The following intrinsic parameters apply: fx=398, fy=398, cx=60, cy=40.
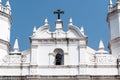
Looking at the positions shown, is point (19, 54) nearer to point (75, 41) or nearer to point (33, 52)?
point (33, 52)

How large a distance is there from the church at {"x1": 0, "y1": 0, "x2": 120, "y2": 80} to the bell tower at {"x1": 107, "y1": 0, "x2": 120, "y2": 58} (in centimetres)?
122

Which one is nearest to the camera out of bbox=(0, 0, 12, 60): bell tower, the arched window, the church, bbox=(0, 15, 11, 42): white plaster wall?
the church

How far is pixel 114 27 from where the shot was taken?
35375mm

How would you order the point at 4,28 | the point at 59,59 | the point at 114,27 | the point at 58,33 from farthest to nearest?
1. the point at 114,27
2. the point at 4,28
3. the point at 58,33
4. the point at 59,59

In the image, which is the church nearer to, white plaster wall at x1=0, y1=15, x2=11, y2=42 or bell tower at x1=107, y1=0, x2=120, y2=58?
bell tower at x1=107, y1=0, x2=120, y2=58

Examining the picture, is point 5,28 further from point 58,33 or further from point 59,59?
point 59,59

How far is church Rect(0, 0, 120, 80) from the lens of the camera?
31062 mm

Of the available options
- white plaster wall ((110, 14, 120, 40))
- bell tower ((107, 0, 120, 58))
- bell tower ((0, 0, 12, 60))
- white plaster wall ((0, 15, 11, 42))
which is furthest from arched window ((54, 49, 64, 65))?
white plaster wall ((110, 14, 120, 40))

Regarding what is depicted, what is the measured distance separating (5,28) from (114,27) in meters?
9.68

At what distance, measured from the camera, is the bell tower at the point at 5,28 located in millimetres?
34250

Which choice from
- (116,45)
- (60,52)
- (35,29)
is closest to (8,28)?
(35,29)

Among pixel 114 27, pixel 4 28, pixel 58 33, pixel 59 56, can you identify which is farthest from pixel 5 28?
pixel 114 27

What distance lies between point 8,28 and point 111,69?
10.3 metres

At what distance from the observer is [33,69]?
31.3 m
